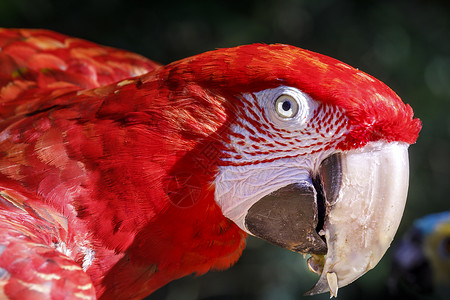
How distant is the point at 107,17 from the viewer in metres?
2.40

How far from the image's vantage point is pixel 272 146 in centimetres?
90

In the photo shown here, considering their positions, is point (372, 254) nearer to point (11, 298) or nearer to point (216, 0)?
point (11, 298)

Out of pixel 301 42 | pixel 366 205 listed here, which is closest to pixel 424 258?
pixel 301 42

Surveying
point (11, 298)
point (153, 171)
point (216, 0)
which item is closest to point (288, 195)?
point (153, 171)

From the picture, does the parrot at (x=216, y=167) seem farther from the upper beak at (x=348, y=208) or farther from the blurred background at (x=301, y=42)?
the blurred background at (x=301, y=42)

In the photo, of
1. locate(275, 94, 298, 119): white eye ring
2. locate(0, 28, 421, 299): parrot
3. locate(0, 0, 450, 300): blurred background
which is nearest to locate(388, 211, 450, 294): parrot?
locate(0, 0, 450, 300): blurred background

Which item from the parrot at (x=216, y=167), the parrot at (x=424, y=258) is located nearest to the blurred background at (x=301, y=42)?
the parrot at (x=424, y=258)

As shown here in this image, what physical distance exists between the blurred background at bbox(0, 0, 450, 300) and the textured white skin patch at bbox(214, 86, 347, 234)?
1.49 metres

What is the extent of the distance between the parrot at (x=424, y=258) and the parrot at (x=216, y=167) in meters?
1.50

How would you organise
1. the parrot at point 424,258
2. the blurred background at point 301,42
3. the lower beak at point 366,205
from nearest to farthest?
the lower beak at point 366,205 → the parrot at point 424,258 → the blurred background at point 301,42

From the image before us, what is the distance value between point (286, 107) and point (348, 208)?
0.21m

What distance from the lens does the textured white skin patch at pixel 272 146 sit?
2.87 ft

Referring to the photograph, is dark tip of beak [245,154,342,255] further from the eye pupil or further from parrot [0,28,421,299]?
the eye pupil

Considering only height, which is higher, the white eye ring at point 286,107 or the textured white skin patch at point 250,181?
the white eye ring at point 286,107
